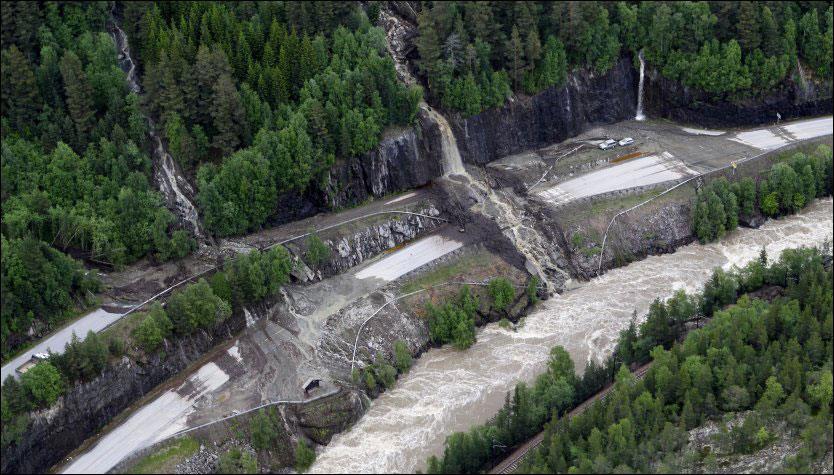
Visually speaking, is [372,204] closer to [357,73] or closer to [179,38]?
[357,73]

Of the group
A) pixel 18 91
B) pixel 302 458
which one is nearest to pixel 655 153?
pixel 302 458

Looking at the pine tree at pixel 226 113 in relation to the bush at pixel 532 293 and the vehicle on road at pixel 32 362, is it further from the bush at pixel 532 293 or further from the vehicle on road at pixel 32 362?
the bush at pixel 532 293

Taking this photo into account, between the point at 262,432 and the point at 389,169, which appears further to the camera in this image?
the point at 389,169

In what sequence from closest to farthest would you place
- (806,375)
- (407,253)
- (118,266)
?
(806,375)
(118,266)
(407,253)

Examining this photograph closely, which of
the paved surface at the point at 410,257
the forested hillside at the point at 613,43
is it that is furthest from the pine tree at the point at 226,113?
the forested hillside at the point at 613,43

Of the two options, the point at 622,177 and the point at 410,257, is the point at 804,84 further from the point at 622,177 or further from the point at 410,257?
the point at 410,257

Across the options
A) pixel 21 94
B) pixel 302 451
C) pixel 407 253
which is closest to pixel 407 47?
pixel 407 253
